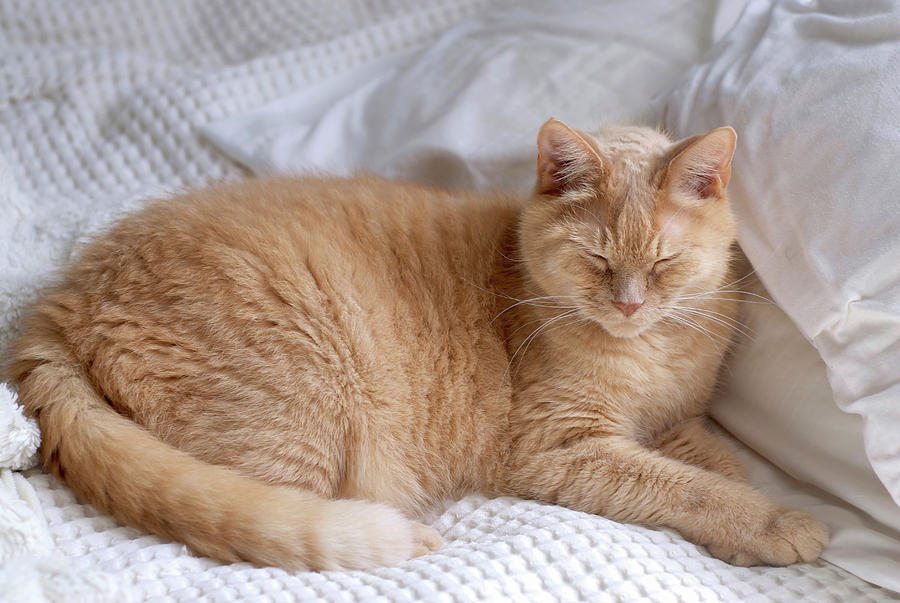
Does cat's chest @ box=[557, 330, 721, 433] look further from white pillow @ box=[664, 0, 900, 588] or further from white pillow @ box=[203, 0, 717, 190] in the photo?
white pillow @ box=[203, 0, 717, 190]

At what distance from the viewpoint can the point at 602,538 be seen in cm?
138

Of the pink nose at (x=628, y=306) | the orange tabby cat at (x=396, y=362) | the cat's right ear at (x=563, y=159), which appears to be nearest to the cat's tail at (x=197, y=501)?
the orange tabby cat at (x=396, y=362)

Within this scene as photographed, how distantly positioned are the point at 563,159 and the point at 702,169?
27 centimetres

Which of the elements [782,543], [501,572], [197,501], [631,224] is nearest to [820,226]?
[631,224]

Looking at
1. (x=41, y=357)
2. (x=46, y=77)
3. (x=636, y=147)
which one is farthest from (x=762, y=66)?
(x=46, y=77)

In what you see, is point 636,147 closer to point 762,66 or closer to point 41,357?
point 762,66

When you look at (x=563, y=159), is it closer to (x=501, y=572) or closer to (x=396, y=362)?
(x=396, y=362)

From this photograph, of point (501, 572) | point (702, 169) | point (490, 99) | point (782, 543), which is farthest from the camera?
point (490, 99)

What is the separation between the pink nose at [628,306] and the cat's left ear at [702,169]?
22cm

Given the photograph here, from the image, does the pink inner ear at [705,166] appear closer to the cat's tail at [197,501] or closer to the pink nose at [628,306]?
the pink nose at [628,306]

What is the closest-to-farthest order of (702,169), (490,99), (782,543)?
(782,543) → (702,169) → (490,99)

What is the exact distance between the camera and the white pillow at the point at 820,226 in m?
1.37

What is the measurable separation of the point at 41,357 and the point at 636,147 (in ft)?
4.13

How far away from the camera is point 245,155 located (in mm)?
2221
